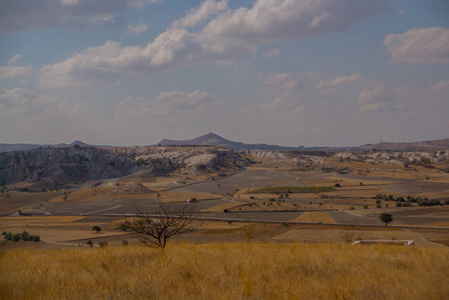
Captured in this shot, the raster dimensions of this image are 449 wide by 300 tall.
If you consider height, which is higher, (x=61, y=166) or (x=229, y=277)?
(x=229, y=277)

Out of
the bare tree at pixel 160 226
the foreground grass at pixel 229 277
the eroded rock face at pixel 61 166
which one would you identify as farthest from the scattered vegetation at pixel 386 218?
the eroded rock face at pixel 61 166

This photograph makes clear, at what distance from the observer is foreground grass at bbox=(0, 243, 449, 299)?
6715 mm

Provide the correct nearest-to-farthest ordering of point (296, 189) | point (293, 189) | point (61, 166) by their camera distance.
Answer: point (296, 189) → point (293, 189) → point (61, 166)

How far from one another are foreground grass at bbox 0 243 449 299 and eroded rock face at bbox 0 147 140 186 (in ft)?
509

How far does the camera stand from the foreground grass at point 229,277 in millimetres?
6715

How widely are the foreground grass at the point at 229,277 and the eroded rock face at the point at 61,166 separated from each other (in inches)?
6104

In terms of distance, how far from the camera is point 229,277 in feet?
26.7

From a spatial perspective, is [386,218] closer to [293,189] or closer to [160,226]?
[160,226]

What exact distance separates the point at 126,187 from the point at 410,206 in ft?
301

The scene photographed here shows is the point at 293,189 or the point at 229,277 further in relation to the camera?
the point at 293,189

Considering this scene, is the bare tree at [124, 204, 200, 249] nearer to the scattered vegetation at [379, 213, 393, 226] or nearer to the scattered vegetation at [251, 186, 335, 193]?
the scattered vegetation at [379, 213, 393, 226]

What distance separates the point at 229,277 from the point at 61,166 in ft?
568

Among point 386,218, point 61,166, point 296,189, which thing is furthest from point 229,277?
point 61,166

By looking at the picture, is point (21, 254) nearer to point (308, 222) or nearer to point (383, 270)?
point (383, 270)
